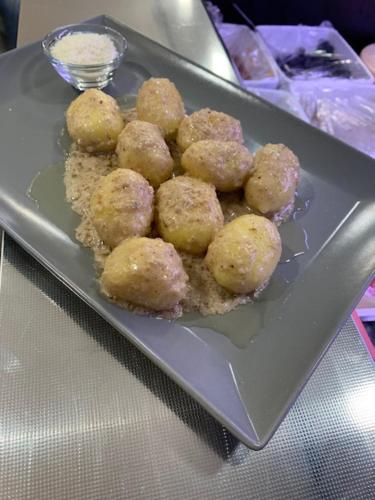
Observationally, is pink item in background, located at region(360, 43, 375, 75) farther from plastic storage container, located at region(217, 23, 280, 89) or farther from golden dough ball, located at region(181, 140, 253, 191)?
golden dough ball, located at region(181, 140, 253, 191)

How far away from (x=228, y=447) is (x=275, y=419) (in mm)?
129

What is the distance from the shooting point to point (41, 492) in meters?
0.80

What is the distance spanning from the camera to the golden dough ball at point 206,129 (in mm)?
1236

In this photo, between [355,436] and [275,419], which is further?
[355,436]

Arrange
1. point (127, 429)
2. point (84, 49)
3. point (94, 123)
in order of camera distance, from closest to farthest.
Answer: point (127, 429)
point (94, 123)
point (84, 49)

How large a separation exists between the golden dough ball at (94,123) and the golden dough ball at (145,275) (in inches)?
16.0

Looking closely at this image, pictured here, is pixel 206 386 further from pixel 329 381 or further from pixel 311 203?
pixel 311 203

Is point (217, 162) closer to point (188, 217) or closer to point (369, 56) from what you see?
point (188, 217)

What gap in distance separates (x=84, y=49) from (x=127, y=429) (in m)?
1.19

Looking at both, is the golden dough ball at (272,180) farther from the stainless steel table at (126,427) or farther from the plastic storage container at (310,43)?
the plastic storage container at (310,43)

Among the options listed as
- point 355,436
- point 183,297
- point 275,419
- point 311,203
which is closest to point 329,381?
point 355,436

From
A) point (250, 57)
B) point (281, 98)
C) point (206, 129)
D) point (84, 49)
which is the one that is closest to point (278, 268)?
point (206, 129)

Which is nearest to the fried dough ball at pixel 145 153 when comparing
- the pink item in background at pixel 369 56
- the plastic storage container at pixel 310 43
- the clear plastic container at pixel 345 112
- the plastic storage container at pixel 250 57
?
the plastic storage container at pixel 250 57

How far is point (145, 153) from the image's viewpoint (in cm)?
114
